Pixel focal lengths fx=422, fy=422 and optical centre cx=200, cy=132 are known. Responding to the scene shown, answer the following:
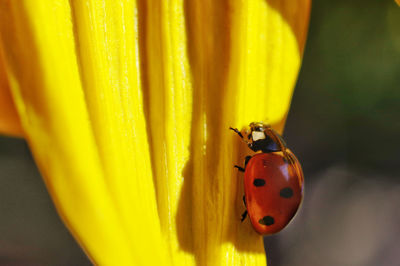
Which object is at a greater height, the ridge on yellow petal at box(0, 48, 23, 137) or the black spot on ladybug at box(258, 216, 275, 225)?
the ridge on yellow petal at box(0, 48, 23, 137)

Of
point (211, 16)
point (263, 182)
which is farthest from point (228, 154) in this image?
point (211, 16)

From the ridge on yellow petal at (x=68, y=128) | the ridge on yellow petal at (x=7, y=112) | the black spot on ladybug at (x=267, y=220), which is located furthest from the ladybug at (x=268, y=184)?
the ridge on yellow petal at (x=7, y=112)

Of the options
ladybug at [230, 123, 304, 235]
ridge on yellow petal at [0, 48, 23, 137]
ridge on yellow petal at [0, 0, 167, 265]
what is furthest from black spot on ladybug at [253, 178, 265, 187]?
ridge on yellow petal at [0, 48, 23, 137]

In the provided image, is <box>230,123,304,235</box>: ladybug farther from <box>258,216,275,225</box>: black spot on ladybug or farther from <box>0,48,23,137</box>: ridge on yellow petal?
<box>0,48,23,137</box>: ridge on yellow petal

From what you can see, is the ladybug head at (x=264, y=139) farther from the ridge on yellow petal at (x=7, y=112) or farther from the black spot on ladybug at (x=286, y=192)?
the ridge on yellow petal at (x=7, y=112)

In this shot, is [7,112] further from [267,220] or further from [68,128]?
[267,220]
